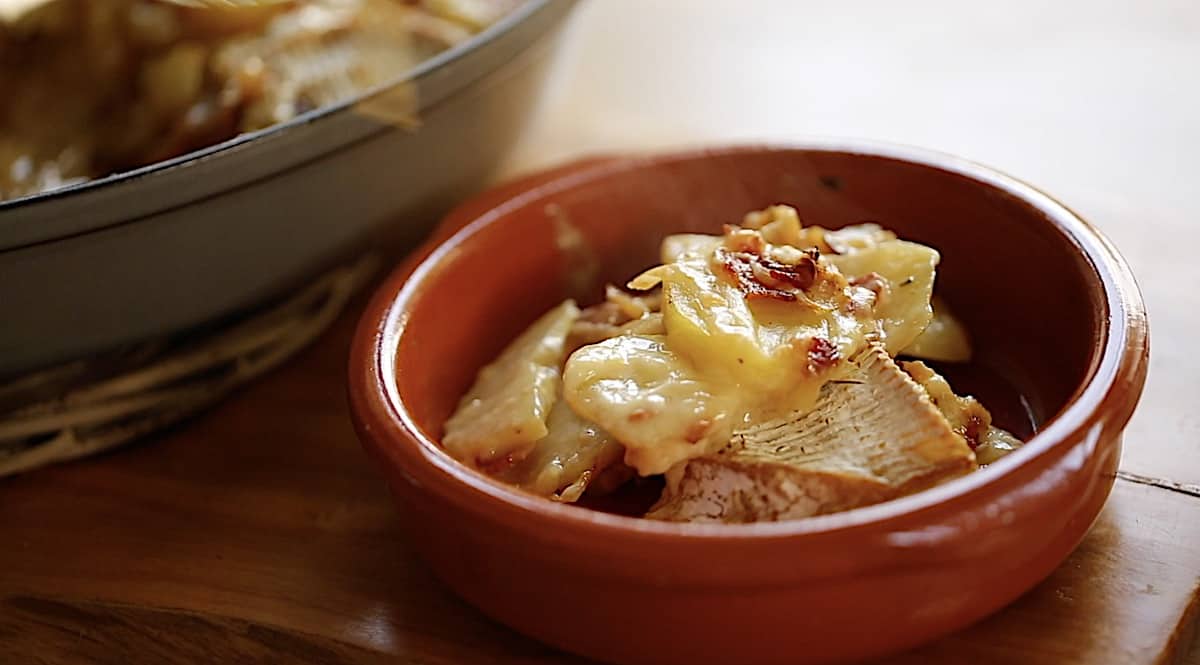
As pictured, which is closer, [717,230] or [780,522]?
[780,522]

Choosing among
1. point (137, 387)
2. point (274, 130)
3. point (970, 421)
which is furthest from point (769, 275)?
point (137, 387)

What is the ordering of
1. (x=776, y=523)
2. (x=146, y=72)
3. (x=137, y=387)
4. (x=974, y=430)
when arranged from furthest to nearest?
(x=146, y=72)
(x=137, y=387)
(x=974, y=430)
(x=776, y=523)

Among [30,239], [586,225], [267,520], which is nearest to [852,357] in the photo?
[586,225]

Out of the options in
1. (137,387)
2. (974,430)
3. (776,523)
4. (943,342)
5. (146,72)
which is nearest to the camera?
(776,523)

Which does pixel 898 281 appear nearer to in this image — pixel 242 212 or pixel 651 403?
pixel 651 403

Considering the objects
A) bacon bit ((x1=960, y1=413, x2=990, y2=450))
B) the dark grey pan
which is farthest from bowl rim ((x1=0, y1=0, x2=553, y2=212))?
bacon bit ((x1=960, y1=413, x2=990, y2=450))

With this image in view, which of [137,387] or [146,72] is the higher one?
[146,72]

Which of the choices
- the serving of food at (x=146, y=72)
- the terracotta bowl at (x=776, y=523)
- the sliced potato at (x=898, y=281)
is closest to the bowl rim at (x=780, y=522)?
the terracotta bowl at (x=776, y=523)
